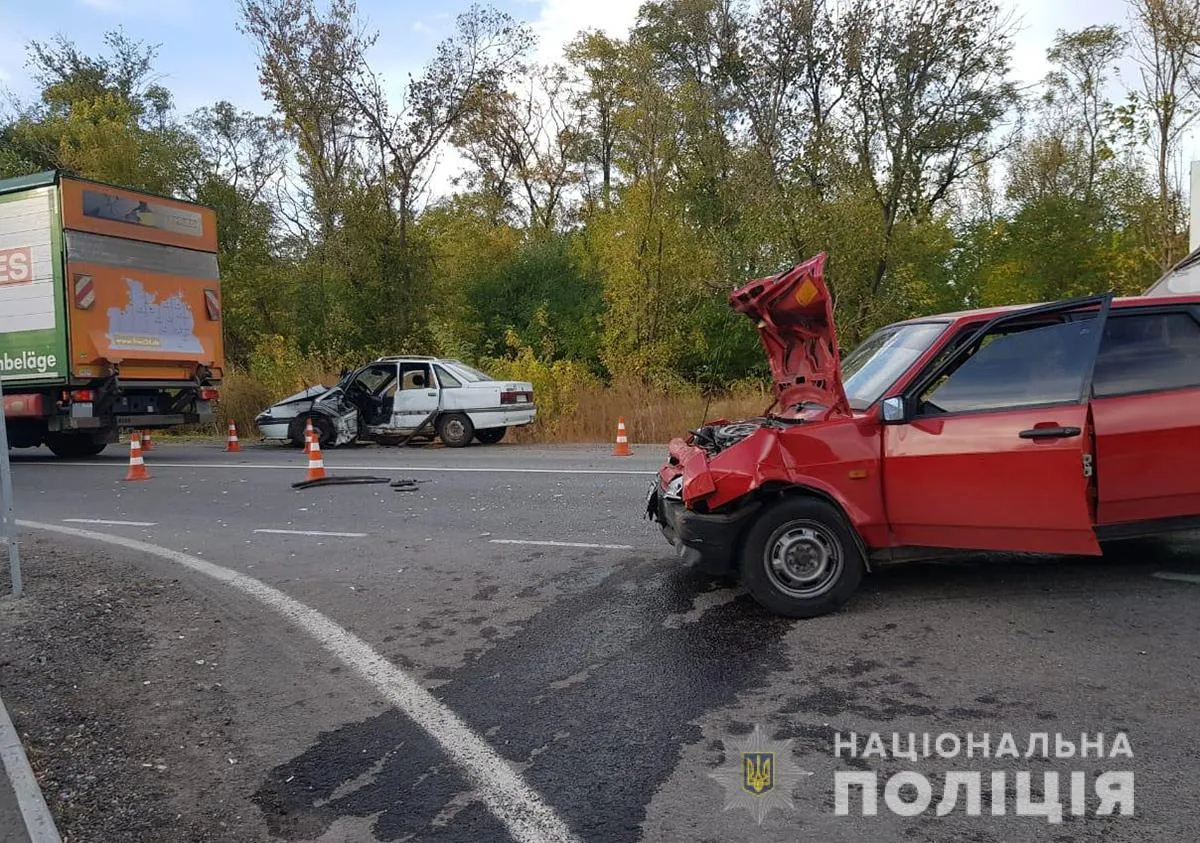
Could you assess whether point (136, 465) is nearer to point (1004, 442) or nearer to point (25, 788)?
point (25, 788)

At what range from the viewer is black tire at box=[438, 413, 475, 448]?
16516 millimetres

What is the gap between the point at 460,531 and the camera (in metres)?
7.92

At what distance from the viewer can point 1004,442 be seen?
4.68 metres

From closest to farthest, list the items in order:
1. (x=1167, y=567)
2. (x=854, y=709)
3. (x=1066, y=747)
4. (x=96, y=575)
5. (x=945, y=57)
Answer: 1. (x=1066, y=747)
2. (x=854, y=709)
3. (x=1167, y=567)
4. (x=96, y=575)
5. (x=945, y=57)

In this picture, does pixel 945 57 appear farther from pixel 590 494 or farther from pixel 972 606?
pixel 972 606

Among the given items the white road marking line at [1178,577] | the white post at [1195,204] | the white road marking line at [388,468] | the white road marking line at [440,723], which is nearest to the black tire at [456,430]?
the white road marking line at [388,468]

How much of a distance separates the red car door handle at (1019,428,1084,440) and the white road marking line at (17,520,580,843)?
325 centimetres

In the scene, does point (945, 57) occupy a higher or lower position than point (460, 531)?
higher

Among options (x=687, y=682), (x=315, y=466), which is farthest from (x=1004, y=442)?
(x=315, y=466)

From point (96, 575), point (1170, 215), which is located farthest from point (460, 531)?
point (1170, 215)

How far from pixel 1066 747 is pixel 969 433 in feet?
6.23

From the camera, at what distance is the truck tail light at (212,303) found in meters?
15.8

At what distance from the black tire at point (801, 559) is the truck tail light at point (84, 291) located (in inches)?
506

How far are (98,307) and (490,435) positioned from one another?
23.5 ft
